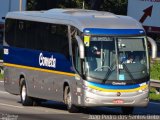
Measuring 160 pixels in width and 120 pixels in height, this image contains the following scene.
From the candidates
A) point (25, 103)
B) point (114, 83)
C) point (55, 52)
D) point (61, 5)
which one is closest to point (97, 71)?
point (114, 83)

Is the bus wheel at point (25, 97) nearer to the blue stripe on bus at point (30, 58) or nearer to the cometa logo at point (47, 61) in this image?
the blue stripe on bus at point (30, 58)

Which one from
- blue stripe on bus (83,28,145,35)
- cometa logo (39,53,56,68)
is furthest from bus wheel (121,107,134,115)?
cometa logo (39,53,56,68)

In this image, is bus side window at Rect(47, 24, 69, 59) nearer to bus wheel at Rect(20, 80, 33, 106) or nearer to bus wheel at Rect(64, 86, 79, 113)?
bus wheel at Rect(64, 86, 79, 113)

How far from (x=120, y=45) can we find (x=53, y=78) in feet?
8.77

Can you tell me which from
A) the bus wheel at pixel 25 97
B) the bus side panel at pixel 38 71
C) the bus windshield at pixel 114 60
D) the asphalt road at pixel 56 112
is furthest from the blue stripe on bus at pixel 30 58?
the asphalt road at pixel 56 112

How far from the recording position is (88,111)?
23.5 meters

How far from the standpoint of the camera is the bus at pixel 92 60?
70.0ft

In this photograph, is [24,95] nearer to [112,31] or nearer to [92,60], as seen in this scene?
[92,60]

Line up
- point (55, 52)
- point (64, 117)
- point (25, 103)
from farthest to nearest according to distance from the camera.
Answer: point (25, 103) → point (55, 52) → point (64, 117)

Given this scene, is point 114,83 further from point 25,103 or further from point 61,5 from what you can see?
point 61,5

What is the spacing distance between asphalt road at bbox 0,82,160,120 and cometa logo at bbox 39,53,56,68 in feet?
4.36

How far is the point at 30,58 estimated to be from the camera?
24.9 meters

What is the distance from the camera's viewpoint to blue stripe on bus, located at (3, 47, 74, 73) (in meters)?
22.6

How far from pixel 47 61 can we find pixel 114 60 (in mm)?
2802
